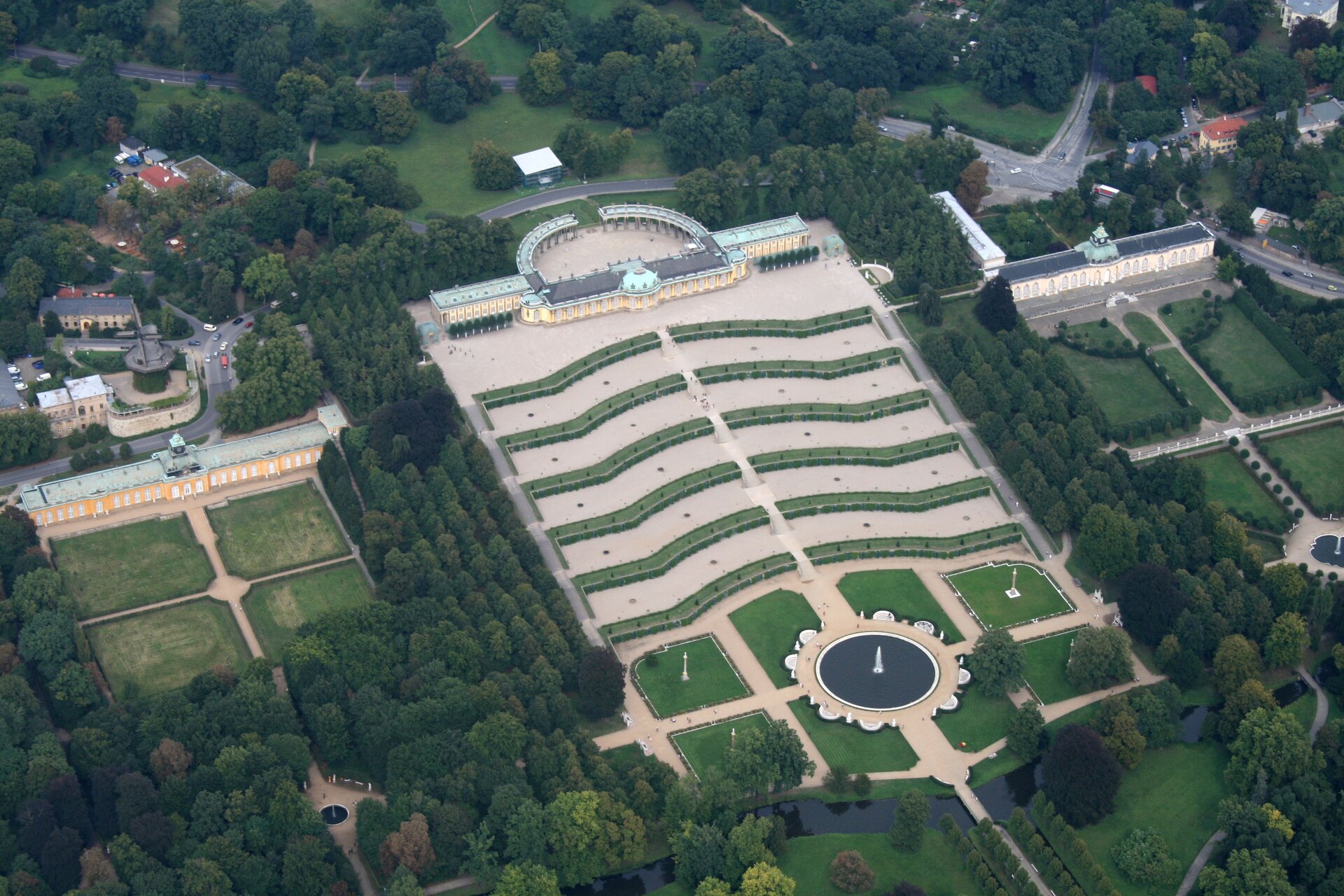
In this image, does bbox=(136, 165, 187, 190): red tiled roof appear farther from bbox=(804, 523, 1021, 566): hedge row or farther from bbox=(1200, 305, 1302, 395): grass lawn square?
bbox=(1200, 305, 1302, 395): grass lawn square

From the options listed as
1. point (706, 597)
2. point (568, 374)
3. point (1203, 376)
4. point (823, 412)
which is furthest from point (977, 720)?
point (568, 374)

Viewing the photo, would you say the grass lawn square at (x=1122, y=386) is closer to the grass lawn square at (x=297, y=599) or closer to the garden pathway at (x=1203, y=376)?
the garden pathway at (x=1203, y=376)

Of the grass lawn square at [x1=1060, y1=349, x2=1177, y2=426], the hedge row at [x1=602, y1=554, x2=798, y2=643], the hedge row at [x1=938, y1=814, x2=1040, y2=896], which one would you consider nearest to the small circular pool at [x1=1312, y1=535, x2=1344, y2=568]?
the grass lawn square at [x1=1060, y1=349, x2=1177, y2=426]

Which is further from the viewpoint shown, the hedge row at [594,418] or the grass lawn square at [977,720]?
the hedge row at [594,418]

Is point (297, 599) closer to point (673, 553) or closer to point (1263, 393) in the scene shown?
point (673, 553)

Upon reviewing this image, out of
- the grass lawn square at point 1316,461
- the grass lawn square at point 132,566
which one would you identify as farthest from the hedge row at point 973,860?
the grass lawn square at point 132,566

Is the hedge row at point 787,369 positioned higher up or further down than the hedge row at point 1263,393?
further down

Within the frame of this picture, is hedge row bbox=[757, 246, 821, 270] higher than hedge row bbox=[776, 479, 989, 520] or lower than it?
higher

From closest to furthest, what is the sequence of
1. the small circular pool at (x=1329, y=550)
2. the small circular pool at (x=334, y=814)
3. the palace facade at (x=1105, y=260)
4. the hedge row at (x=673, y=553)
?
the small circular pool at (x=334, y=814) → the hedge row at (x=673, y=553) → the small circular pool at (x=1329, y=550) → the palace facade at (x=1105, y=260)
